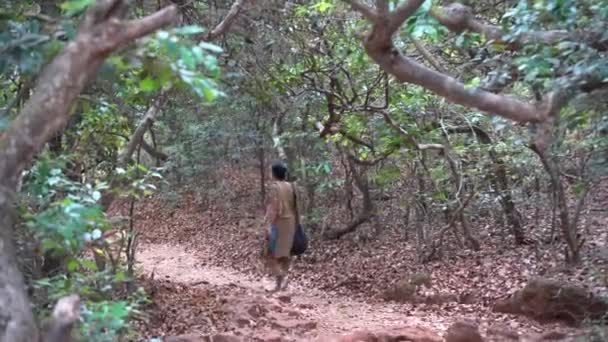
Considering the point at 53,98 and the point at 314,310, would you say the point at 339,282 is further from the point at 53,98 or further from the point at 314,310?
the point at 53,98

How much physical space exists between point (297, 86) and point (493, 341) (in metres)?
4.60

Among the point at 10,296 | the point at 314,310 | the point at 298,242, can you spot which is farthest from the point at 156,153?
the point at 10,296

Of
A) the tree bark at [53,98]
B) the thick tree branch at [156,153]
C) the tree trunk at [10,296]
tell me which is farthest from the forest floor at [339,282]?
the tree bark at [53,98]

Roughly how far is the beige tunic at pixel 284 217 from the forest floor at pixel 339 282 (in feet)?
2.18

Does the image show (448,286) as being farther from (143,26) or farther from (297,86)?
(143,26)

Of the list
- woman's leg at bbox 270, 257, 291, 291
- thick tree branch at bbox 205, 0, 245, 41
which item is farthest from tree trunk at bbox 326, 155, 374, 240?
thick tree branch at bbox 205, 0, 245, 41

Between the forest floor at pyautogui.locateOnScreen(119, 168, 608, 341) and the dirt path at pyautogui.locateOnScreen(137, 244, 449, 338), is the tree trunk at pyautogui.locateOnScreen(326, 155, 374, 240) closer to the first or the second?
the forest floor at pyautogui.locateOnScreen(119, 168, 608, 341)

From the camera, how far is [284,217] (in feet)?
26.9

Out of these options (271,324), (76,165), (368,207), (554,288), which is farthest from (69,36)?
(368,207)

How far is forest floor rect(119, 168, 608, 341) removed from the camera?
280 inches

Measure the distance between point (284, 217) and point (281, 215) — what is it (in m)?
0.05

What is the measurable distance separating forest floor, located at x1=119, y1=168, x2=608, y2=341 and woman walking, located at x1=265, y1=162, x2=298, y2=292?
65 cm

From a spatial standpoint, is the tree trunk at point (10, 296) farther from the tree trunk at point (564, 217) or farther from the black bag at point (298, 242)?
the tree trunk at point (564, 217)

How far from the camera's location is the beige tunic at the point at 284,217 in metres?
8.16
